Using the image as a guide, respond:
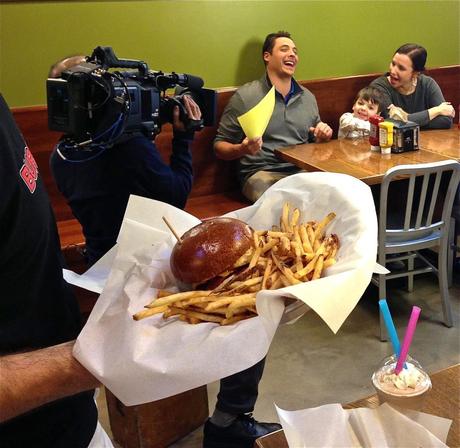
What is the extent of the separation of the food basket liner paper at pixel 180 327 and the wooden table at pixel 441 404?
26cm

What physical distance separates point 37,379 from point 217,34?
3218 mm

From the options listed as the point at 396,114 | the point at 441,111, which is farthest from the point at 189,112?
the point at 441,111

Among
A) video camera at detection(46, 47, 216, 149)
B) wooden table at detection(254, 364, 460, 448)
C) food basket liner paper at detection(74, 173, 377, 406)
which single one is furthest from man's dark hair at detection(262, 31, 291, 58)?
wooden table at detection(254, 364, 460, 448)

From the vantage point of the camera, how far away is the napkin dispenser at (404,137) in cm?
325

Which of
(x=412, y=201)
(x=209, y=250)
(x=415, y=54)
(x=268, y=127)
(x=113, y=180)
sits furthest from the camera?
(x=415, y=54)

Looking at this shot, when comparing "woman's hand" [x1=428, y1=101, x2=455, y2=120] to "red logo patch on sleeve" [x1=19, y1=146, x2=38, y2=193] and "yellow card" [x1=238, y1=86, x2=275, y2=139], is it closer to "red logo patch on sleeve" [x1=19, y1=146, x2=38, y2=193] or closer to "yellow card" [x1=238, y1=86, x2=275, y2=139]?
"yellow card" [x1=238, y1=86, x2=275, y2=139]

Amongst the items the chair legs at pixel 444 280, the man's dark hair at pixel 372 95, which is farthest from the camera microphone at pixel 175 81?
the man's dark hair at pixel 372 95

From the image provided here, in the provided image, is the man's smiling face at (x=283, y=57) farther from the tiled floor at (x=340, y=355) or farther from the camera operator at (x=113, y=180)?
the camera operator at (x=113, y=180)

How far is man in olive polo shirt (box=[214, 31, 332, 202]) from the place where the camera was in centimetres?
363

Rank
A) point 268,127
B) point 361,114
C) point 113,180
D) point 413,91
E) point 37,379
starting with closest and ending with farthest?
point 37,379
point 113,180
point 268,127
point 361,114
point 413,91

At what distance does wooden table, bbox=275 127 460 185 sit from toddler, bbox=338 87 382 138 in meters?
0.08

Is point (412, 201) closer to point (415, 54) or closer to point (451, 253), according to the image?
point (451, 253)

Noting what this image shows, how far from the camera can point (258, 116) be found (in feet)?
9.54

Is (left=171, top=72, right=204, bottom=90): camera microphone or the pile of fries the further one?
(left=171, top=72, right=204, bottom=90): camera microphone
